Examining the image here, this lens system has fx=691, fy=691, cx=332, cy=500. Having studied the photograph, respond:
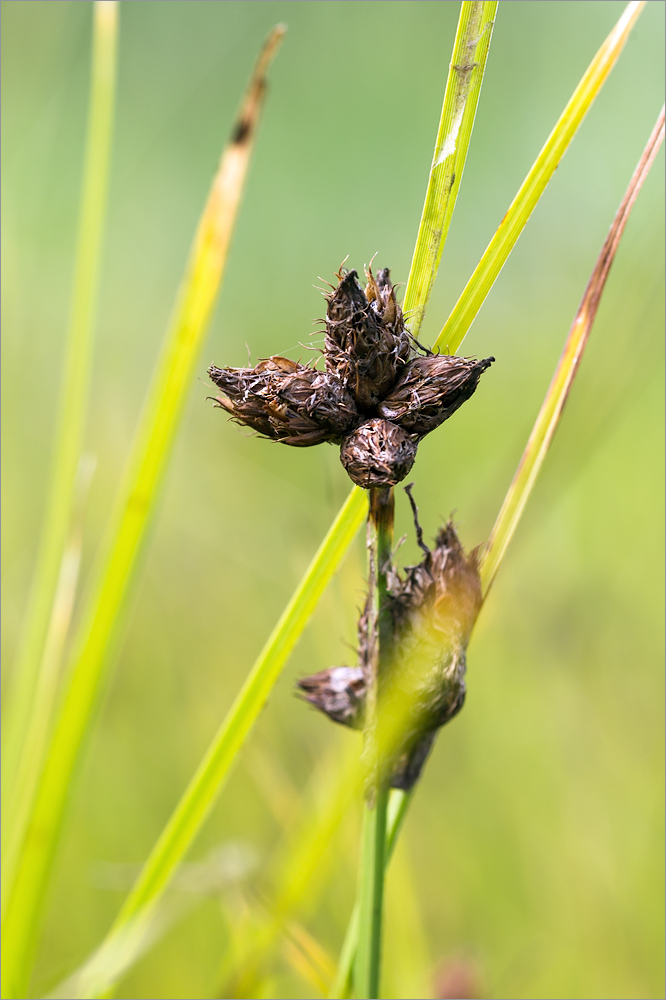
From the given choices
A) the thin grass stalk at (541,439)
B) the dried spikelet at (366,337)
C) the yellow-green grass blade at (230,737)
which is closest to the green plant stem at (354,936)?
the thin grass stalk at (541,439)

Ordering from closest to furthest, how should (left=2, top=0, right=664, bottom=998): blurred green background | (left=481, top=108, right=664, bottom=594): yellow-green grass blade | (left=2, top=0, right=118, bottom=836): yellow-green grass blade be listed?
(left=481, top=108, right=664, bottom=594): yellow-green grass blade → (left=2, top=0, right=118, bottom=836): yellow-green grass blade → (left=2, top=0, right=664, bottom=998): blurred green background

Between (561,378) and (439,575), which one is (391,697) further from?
(561,378)

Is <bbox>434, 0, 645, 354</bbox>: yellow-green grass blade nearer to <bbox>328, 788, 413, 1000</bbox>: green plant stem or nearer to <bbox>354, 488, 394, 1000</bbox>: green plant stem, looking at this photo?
<bbox>354, 488, 394, 1000</bbox>: green plant stem

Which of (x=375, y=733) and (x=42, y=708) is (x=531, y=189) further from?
(x=42, y=708)

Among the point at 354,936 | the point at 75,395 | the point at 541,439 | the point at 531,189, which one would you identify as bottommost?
the point at 354,936

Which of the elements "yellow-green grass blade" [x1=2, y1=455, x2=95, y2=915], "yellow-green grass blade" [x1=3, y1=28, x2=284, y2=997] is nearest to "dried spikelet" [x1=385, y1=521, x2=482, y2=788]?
"yellow-green grass blade" [x1=3, y1=28, x2=284, y2=997]

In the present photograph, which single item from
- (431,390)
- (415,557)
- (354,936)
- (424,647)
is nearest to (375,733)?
(424,647)
